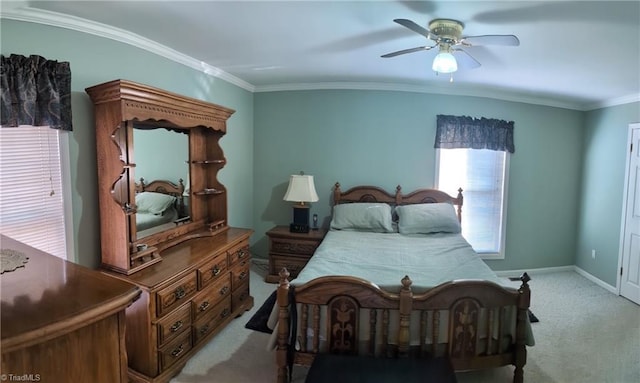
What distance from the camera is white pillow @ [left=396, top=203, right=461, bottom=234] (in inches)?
153

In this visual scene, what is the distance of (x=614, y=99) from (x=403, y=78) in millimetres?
2536

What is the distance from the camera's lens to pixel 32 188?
2027mm

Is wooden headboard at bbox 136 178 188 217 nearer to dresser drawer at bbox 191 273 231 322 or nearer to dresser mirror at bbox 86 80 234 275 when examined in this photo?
dresser mirror at bbox 86 80 234 275

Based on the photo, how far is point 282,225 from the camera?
15.1 ft

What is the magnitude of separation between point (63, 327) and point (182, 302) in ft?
5.63

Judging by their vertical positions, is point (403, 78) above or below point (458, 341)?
above

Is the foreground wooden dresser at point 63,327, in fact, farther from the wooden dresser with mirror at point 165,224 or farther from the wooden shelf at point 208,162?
the wooden shelf at point 208,162

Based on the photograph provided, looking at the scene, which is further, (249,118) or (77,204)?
(249,118)

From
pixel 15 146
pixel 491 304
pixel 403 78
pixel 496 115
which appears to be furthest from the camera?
pixel 496 115

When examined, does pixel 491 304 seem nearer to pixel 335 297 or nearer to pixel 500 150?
pixel 335 297

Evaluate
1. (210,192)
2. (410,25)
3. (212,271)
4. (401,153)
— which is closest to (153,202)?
(210,192)

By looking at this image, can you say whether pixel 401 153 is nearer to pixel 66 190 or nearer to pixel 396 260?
pixel 396 260

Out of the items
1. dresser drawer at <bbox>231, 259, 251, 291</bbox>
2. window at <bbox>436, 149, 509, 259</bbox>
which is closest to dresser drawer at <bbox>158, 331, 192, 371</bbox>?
dresser drawer at <bbox>231, 259, 251, 291</bbox>

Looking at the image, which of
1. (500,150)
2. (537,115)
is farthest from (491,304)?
(537,115)
